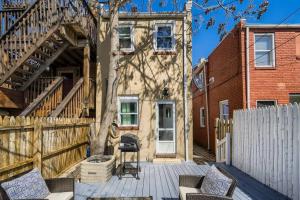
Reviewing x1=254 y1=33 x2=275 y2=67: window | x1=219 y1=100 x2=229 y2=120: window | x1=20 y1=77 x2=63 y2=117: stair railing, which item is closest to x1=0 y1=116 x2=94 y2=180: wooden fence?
x1=20 y1=77 x2=63 y2=117: stair railing

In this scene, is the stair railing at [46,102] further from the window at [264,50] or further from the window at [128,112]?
the window at [264,50]

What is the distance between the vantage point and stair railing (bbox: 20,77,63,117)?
337 inches

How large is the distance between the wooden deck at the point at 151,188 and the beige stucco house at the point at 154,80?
2171mm

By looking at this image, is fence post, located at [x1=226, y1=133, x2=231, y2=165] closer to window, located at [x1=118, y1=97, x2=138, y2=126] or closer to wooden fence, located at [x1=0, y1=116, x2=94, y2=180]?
window, located at [x1=118, y1=97, x2=138, y2=126]

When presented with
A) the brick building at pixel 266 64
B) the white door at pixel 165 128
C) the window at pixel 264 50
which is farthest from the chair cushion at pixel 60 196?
the window at pixel 264 50

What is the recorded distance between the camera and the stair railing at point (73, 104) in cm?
848

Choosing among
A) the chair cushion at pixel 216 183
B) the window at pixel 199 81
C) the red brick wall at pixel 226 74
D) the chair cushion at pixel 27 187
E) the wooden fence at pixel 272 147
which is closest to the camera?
the chair cushion at pixel 27 187

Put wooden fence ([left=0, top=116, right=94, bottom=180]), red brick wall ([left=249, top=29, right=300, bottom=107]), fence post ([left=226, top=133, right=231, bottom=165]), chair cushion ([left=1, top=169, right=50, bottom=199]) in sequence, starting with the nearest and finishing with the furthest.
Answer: chair cushion ([left=1, top=169, right=50, bottom=199]) → wooden fence ([left=0, top=116, right=94, bottom=180]) → fence post ([left=226, top=133, right=231, bottom=165]) → red brick wall ([left=249, top=29, right=300, bottom=107])

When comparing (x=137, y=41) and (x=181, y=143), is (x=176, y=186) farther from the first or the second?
(x=137, y=41)

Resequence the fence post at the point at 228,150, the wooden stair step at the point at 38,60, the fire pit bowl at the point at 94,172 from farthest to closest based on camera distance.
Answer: the fence post at the point at 228,150 < the wooden stair step at the point at 38,60 < the fire pit bowl at the point at 94,172

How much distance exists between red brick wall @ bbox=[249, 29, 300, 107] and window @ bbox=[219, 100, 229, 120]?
2290 mm

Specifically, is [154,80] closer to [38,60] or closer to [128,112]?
[128,112]

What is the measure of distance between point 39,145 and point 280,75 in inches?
397

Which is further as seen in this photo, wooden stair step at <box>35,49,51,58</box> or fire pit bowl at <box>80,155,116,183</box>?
wooden stair step at <box>35,49,51,58</box>
